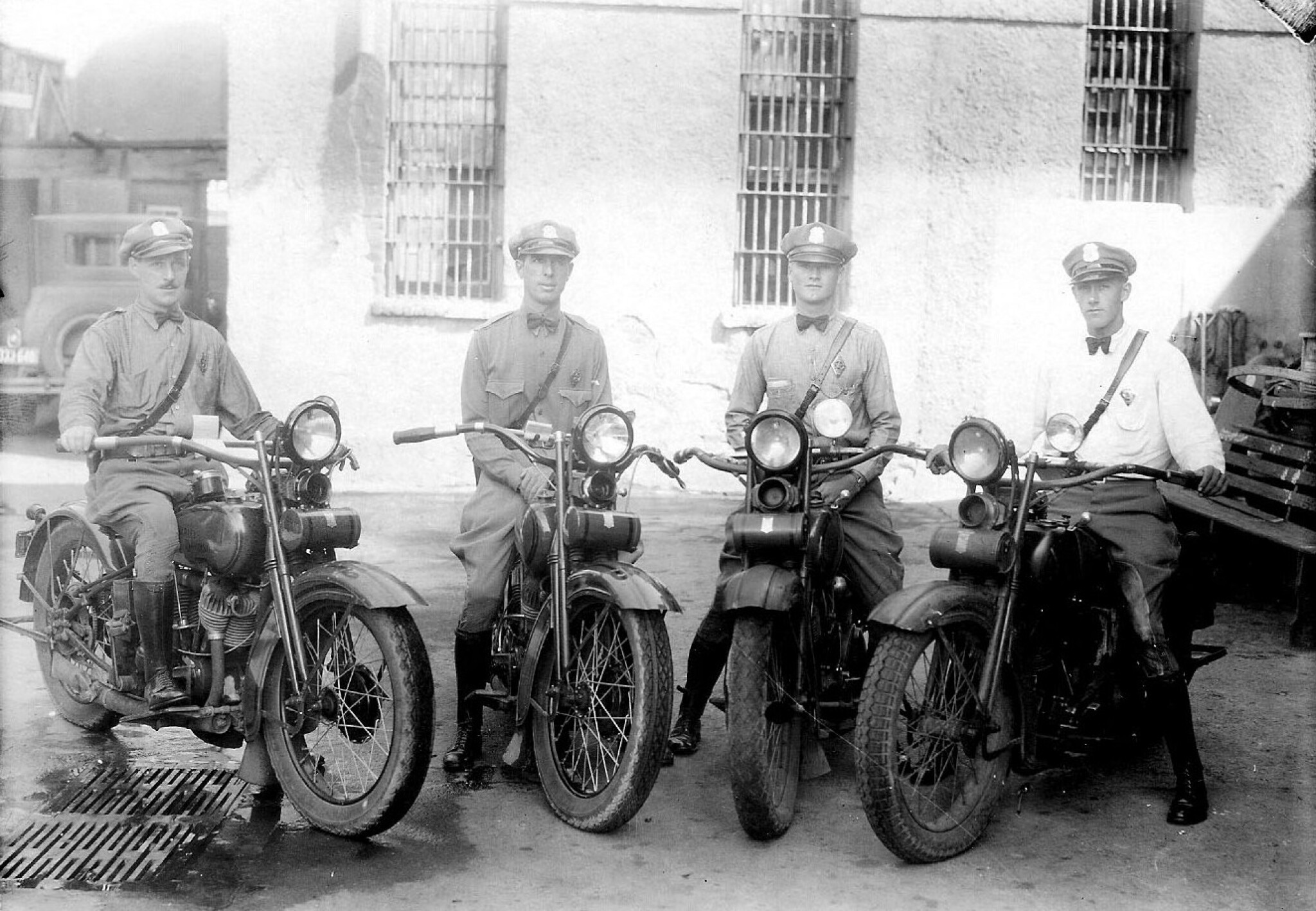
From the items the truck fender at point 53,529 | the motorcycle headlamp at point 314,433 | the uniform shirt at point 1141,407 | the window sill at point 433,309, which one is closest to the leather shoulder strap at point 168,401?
the truck fender at point 53,529

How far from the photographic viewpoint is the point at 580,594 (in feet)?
13.2

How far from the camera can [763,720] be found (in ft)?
12.6

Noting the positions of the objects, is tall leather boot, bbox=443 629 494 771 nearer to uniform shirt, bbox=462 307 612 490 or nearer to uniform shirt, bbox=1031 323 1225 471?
uniform shirt, bbox=462 307 612 490

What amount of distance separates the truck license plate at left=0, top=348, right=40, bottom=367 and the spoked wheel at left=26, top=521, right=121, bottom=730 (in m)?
9.97

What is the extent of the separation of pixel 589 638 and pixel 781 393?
1.22 m

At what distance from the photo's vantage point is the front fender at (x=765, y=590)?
383 cm

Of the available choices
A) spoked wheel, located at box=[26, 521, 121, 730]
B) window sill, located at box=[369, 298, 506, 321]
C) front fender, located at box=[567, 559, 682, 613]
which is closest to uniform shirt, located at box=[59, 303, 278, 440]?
spoked wheel, located at box=[26, 521, 121, 730]

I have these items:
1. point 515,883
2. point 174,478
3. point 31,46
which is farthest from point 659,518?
point 31,46

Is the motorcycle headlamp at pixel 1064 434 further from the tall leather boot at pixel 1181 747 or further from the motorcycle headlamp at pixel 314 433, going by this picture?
the motorcycle headlamp at pixel 314 433

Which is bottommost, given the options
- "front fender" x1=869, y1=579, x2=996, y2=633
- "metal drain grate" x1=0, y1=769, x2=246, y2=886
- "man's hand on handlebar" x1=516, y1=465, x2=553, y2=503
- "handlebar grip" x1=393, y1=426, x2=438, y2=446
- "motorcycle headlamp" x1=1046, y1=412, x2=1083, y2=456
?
"metal drain grate" x1=0, y1=769, x2=246, y2=886

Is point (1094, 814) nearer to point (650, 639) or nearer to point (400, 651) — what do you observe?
point (650, 639)

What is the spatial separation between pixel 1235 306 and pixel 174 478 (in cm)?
835

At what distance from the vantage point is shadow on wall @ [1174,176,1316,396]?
10.2m

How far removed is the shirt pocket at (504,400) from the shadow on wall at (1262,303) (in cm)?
689
